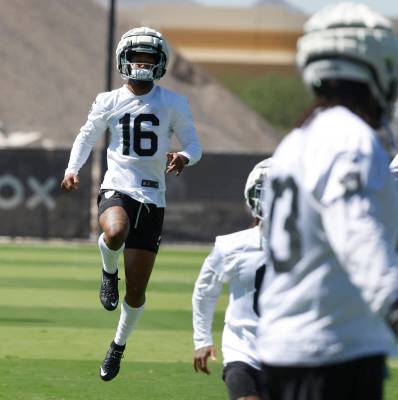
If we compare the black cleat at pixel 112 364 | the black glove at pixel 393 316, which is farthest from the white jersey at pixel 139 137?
the black glove at pixel 393 316

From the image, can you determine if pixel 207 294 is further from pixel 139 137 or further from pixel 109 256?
pixel 139 137

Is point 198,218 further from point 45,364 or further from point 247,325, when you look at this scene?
point 247,325

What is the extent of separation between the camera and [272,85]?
126 metres

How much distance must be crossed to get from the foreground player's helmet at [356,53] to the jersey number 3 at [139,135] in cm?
A: 577

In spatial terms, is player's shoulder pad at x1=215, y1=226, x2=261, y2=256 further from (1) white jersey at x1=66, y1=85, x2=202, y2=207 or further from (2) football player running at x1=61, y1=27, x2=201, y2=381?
(1) white jersey at x1=66, y1=85, x2=202, y2=207

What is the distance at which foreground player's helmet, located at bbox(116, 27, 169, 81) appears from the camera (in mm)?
9867

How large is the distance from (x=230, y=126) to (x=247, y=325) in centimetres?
8023

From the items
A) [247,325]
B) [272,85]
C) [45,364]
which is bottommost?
[272,85]

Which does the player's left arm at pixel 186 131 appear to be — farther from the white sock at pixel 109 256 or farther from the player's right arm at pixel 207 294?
the player's right arm at pixel 207 294

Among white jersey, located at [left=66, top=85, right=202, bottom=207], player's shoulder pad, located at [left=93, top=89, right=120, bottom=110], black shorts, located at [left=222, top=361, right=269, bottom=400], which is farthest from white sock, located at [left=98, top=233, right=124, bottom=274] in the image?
black shorts, located at [left=222, top=361, right=269, bottom=400]

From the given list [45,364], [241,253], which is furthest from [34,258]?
Answer: [241,253]

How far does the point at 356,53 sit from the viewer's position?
4.05 meters

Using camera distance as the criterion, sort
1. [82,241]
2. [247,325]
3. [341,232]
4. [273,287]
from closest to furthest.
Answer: [341,232]
[273,287]
[247,325]
[82,241]

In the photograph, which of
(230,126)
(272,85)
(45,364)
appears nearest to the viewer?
(45,364)
